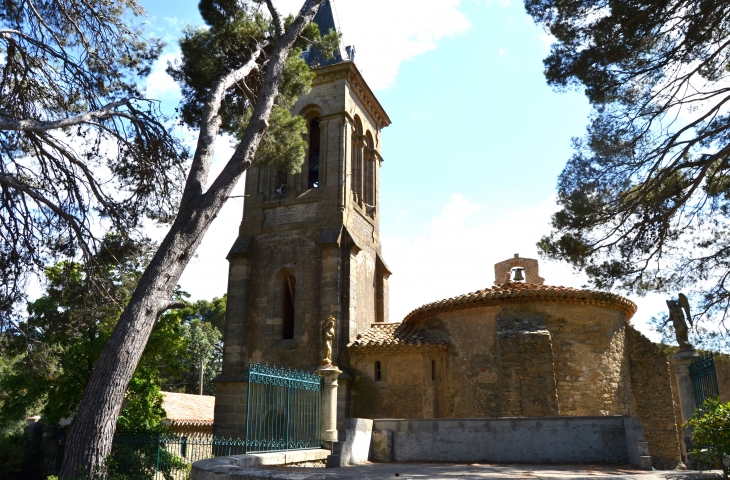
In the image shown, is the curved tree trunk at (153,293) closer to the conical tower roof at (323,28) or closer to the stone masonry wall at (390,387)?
the stone masonry wall at (390,387)

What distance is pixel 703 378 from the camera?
29.0 feet

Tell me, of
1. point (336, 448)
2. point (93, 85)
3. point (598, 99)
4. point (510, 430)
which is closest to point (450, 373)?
point (510, 430)

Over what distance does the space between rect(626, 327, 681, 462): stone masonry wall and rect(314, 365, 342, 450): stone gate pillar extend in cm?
820

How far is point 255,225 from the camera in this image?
64.1ft

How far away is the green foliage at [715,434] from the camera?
20.8ft

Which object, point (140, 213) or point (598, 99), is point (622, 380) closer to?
point (598, 99)

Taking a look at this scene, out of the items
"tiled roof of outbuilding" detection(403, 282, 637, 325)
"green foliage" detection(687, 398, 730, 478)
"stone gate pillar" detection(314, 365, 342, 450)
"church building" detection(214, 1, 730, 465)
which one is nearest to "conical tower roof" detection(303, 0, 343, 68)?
"church building" detection(214, 1, 730, 465)

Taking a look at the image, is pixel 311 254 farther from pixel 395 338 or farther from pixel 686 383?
pixel 686 383

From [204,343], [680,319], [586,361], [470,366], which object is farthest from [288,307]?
[204,343]

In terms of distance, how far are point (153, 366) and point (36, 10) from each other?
32.1ft

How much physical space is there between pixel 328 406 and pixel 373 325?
763cm

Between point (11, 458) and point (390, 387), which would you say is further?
point (11, 458)

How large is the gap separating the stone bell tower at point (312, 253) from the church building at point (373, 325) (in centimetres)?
5

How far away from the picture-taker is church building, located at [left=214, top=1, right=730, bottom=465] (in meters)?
13.9
